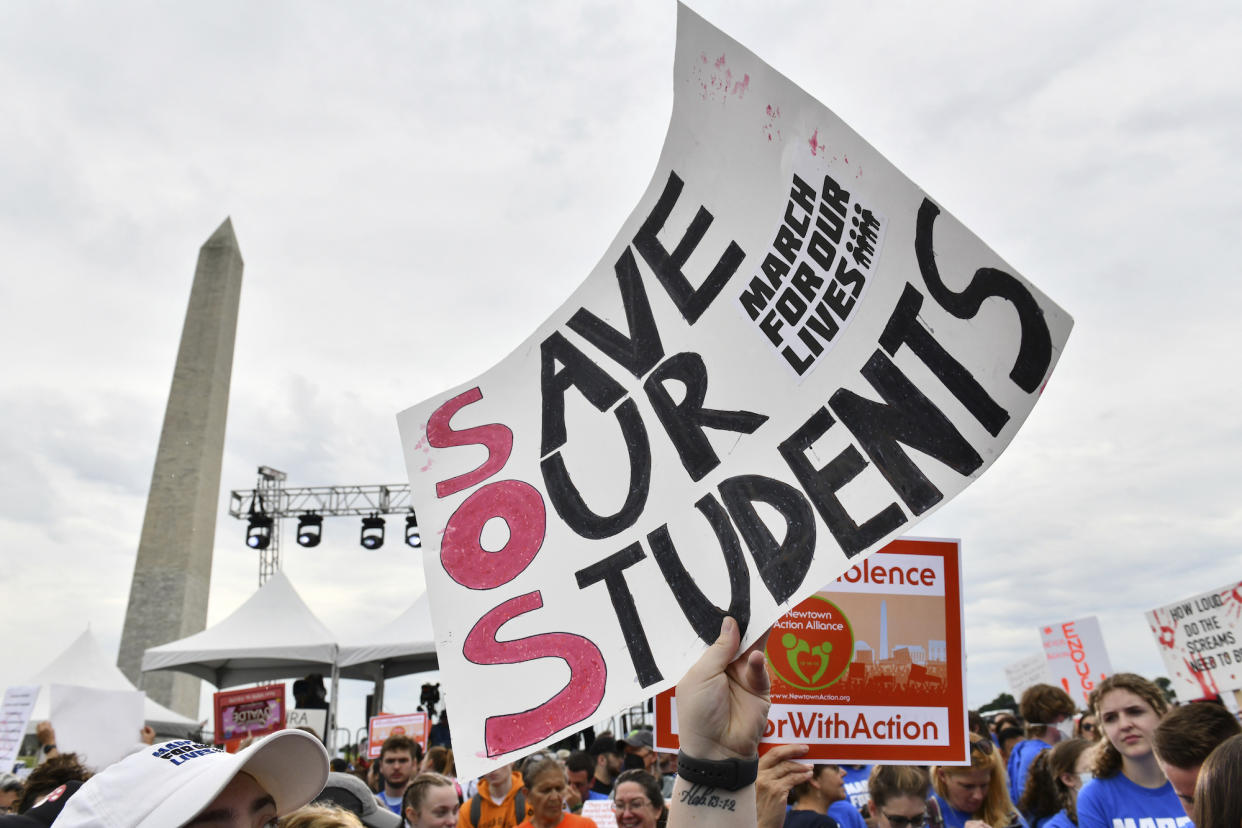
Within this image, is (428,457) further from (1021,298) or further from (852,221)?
(1021,298)

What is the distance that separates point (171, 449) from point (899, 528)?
21.8 metres

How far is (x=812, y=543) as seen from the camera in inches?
65.8

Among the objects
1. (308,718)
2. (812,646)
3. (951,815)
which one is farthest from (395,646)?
(812,646)

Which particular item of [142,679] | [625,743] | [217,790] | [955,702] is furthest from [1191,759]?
[142,679]

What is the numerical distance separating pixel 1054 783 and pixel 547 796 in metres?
2.40

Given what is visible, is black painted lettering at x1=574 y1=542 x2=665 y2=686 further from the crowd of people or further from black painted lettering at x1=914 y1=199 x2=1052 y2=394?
black painted lettering at x1=914 y1=199 x2=1052 y2=394

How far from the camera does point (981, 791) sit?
4.30 meters

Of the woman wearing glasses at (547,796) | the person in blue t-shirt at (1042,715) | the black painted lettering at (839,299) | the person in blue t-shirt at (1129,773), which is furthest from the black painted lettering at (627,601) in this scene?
the person in blue t-shirt at (1042,715)

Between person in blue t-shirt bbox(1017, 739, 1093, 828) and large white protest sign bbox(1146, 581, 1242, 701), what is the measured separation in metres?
1.95

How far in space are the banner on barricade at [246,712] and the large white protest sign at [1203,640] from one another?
22.4 ft

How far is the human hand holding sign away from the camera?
162cm

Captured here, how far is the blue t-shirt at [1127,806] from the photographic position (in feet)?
10.2

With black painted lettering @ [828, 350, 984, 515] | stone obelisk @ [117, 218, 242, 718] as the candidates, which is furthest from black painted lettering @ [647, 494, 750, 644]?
stone obelisk @ [117, 218, 242, 718]

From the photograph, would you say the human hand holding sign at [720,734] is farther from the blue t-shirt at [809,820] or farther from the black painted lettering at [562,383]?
the blue t-shirt at [809,820]
